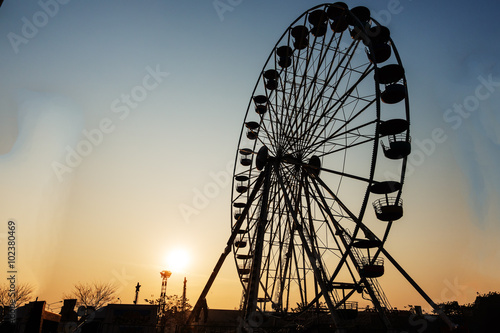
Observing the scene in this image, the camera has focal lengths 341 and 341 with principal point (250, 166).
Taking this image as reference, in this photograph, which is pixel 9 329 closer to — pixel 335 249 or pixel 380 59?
pixel 335 249

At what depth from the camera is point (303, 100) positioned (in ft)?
64.7

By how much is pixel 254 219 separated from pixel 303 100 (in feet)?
26.8

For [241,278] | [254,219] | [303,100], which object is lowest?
[241,278]

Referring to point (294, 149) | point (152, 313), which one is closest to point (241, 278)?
point (152, 313)

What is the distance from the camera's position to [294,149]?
19.7 meters

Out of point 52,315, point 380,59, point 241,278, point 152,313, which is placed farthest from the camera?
point 152,313

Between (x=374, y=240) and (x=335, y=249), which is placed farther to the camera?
(x=335, y=249)

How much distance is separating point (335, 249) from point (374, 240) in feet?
7.63

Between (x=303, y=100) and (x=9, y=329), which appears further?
(x=303, y=100)

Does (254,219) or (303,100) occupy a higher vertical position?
(303,100)

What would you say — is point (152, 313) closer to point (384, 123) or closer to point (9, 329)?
point (9, 329)

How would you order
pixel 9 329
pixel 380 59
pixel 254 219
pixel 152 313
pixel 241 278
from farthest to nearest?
1. pixel 152 313
2. pixel 241 278
3. pixel 254 219
4. pixel 380 59
5. pixel 9 329

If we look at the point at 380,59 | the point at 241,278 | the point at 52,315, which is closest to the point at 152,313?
the point at 241,278

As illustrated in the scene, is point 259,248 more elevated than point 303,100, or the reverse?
point 303,100
